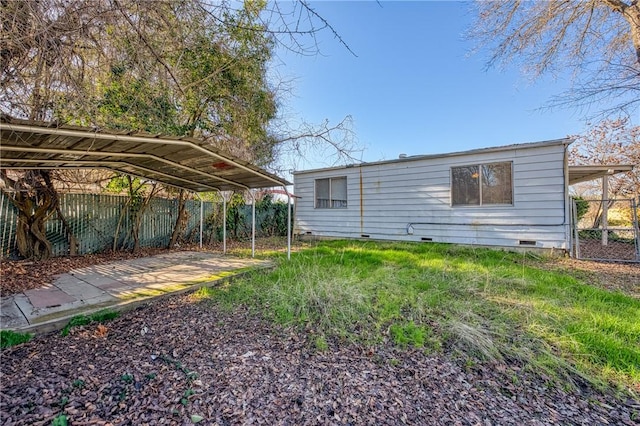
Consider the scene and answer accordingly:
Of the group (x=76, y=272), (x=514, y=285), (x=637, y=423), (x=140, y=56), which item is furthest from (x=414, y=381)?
(x=76, y=272)

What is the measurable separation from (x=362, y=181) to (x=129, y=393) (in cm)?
761

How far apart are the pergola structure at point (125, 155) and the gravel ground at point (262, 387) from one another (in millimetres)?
1905

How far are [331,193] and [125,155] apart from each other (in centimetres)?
625

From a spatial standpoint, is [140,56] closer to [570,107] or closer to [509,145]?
[509,145]

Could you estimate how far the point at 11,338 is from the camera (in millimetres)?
2381

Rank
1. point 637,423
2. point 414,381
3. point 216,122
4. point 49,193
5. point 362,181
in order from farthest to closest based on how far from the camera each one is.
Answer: point 362,181 → point 216,122 → point 49,193 → point 414,381 → point 637,423

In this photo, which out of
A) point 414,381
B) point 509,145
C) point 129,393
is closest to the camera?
point 129,393

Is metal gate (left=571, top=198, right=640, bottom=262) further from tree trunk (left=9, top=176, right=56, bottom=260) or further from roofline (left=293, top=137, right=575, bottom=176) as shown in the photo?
tree trunk (left=9, top=176, right=56, bottom=260)

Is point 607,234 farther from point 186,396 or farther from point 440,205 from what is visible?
point 186,396

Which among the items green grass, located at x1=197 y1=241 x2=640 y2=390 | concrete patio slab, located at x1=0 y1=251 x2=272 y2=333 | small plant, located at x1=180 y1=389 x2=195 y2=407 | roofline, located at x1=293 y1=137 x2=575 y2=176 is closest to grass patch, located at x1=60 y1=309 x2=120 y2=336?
concrete patio slab, located at x1=0 y1=251 x2=272 y2=333

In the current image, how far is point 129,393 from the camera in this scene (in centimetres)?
177

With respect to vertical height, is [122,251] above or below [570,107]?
below

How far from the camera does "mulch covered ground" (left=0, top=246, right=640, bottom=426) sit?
1629 mm

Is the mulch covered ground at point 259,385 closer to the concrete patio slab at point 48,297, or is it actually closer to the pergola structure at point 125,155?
the concrete patio slab at point 48,297
